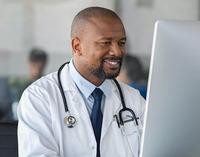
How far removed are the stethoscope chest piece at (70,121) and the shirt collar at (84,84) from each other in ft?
0.44

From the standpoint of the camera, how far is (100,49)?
82.7 inches

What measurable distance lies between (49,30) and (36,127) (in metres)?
2.95

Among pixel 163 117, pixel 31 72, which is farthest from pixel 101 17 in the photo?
pixel 31 72

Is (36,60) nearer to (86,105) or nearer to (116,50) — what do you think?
(86,105)

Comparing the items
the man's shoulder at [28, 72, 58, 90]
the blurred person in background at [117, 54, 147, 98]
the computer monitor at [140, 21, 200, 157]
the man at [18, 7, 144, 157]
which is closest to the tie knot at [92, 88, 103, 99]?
the man at [18, 7, 144, 157]

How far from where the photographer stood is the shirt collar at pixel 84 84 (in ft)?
7.23

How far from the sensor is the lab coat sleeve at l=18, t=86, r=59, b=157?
198cm

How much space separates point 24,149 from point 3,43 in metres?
3.06

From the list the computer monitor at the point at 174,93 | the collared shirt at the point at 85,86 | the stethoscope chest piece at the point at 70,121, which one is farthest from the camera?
the collared shirt at the point at 85,86

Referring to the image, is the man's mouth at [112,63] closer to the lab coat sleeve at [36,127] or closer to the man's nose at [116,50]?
the man's nose at [116,50]

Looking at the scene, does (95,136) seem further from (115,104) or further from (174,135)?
(174,135)

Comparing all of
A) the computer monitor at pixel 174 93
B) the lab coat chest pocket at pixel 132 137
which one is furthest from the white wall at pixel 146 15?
the computer monitor at pixel 174 93

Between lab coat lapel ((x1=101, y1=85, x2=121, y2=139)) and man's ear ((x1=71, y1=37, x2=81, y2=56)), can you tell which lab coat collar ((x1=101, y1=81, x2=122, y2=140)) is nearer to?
lab coat lapel ((x1=101, y1=85, x2=121, y2=139))

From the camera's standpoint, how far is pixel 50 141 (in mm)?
2033
